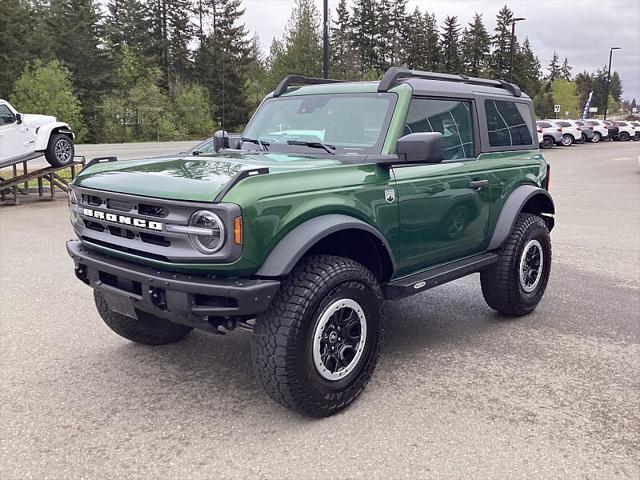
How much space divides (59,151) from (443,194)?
467 inches

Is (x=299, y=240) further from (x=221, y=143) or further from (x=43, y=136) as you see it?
(x=43, y=136)

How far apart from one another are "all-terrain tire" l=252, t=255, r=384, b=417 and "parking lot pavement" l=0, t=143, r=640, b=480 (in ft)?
0.57

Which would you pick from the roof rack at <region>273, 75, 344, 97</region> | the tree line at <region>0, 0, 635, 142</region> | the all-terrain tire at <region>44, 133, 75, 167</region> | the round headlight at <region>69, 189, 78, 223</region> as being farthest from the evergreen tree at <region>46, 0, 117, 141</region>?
the round headlight at <region>69, 189, 78, 223</region>

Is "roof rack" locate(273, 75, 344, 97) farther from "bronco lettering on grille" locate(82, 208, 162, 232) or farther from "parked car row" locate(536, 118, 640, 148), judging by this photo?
"parked car row" locate(536, 118, 640, 148)

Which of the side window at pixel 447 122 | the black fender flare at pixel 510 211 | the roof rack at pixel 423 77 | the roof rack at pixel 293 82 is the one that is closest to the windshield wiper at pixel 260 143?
the roof rack at pixel 293 82

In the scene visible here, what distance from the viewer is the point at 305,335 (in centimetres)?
328

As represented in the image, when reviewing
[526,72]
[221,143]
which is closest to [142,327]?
[221,143]

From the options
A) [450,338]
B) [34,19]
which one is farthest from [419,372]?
[34,19]

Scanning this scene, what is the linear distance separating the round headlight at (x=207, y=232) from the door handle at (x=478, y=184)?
2275 mm

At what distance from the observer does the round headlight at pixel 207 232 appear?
9.93 feet

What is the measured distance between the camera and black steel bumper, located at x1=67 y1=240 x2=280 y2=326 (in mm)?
3061

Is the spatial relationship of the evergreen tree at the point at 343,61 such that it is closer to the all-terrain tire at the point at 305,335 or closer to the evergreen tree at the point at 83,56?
the evergreen tree at the point at 83,56

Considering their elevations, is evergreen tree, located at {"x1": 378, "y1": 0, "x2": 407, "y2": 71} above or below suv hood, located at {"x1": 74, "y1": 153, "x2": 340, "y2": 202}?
above

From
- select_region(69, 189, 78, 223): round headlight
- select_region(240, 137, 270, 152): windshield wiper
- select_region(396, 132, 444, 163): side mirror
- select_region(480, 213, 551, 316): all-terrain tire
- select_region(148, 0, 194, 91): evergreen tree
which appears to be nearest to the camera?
select_region(396, 132, 444, 163): side mirror
